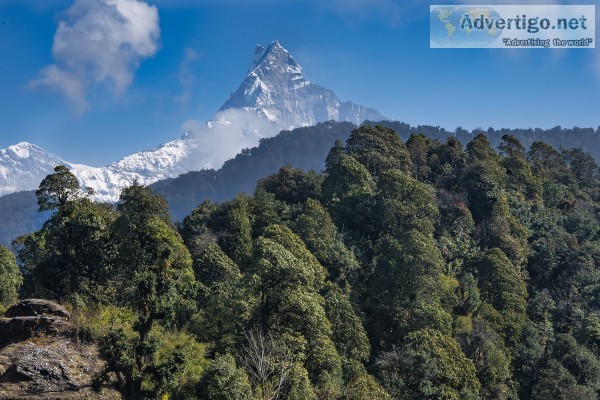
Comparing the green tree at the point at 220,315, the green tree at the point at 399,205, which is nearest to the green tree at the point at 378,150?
the green tree at the point at 399,205

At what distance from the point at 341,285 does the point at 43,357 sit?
19908mm

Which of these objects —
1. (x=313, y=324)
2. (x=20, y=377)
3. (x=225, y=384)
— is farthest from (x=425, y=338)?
(x=20, y=377)

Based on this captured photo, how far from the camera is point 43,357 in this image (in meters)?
17.8

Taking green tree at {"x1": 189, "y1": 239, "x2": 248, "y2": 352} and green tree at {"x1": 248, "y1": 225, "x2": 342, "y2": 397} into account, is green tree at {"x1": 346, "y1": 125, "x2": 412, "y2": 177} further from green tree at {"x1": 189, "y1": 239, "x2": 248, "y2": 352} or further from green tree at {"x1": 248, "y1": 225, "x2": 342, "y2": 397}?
green tree at {"x1": 248, "y1": 225, "x2": 342, "y2": 397}

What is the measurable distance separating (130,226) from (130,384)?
11003 mm

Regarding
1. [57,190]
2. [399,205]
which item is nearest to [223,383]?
[57,190]

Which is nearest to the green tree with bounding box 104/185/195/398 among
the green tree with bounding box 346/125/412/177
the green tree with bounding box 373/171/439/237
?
the green tree with bounding box 373/171/439/237

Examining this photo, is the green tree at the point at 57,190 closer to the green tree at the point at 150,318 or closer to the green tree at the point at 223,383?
the green tree at the point at 150,318

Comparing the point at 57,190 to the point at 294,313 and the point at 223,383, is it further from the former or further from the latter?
the point at 223,383

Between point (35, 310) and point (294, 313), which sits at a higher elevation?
point (35, 310)

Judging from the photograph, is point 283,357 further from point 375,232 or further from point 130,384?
point 375,232

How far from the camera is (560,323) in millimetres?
34969

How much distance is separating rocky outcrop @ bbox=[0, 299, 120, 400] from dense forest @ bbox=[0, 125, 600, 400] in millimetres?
677

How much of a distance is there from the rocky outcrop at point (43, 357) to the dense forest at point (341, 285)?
677mm
